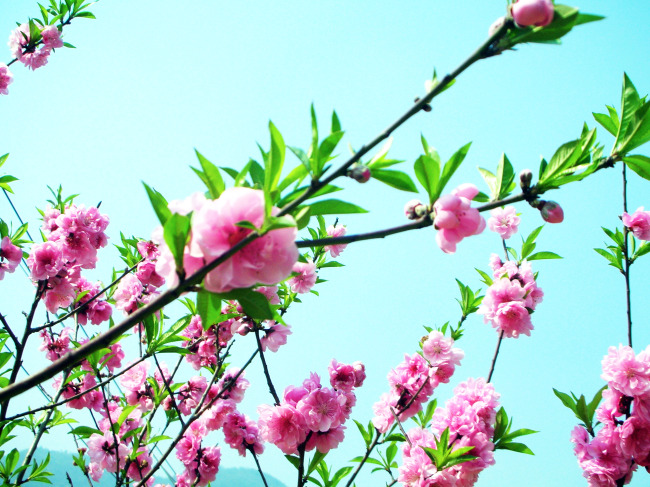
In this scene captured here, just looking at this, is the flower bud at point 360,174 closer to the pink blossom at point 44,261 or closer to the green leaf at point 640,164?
the green leaf at point 640,164

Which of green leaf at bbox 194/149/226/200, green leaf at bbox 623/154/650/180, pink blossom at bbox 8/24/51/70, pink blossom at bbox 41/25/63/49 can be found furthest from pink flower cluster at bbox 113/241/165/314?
pink blossom at bbox 8/24/51/70

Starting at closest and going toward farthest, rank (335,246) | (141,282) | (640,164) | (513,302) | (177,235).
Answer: (177,235) < (640,164) < (513,302) < (141,282) < (335,246)

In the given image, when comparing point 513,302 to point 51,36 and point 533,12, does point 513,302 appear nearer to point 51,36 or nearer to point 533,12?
point 533,12

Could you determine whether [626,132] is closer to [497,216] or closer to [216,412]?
[497,216]

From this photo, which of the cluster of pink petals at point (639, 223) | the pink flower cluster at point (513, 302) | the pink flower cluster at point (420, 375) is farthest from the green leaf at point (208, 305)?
the cluster of pink petals at point (639, 223)

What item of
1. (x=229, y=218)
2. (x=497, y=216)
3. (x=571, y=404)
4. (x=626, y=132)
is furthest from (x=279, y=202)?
(x=497, y=216)

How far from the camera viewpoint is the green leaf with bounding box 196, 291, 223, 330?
1079 mm

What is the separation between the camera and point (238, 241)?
1.03 metres

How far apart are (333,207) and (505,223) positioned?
2803mm

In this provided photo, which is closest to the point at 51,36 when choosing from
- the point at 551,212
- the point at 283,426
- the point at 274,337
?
the point at 274,337

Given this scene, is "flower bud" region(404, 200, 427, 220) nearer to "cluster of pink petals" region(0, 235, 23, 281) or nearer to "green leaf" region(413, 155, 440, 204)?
"green leaf" region(413, 155, 440, 204)

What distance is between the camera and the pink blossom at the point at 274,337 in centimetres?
297

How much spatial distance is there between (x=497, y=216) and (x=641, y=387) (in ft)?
5.89

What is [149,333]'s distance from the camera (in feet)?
7.56
